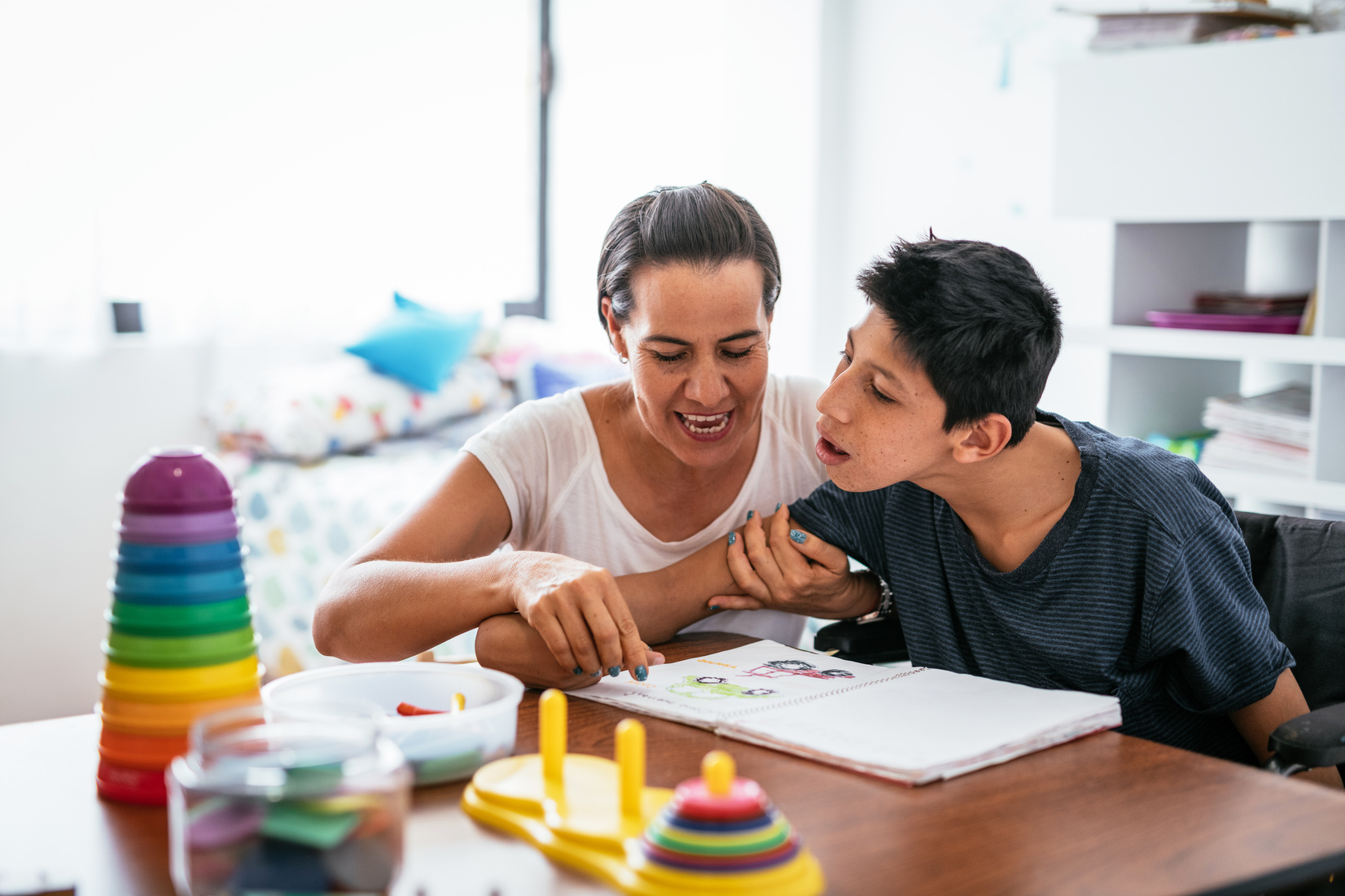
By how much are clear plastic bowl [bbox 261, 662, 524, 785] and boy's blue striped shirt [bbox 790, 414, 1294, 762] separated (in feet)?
2.00

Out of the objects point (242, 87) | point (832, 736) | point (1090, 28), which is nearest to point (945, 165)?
point (1090, 28)

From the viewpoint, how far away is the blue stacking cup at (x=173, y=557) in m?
0.85

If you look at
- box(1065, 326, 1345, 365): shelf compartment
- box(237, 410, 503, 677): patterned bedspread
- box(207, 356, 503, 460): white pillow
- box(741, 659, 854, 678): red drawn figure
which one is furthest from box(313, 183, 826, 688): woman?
box(207, 356, 503, 460): white pillow

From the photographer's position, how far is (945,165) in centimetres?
392

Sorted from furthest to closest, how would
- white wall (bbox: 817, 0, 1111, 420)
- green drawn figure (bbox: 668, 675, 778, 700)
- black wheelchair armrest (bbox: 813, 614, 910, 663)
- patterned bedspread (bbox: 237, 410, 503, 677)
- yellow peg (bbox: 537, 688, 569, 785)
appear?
white wall (bbox: 817, 0, 1111, 420)
patterned bedspread (bbox: 237, 410, 503, 677)
black wheelchair armrest (bbox: 813, 614, 910, 663)
green drawn figure (bbox: 668, 675, 778, 700)
yellow peg (bbox: 537, 688, 569, 785)

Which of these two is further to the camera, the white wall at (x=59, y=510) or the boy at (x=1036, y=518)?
the white wall at (x=59, y=510)

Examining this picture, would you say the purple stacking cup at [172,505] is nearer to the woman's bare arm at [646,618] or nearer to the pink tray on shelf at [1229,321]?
the woman's bare arm at [646,618]

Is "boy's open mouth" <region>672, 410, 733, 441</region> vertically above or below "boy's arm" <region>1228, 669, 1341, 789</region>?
above

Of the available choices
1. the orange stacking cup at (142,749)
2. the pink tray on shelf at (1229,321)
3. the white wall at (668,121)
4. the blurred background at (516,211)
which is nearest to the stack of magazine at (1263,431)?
the blurred background at (516,211)

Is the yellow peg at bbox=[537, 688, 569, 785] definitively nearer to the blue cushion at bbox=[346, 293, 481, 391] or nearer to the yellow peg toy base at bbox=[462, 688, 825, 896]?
the yellow peg toy base at bbox=[462, 688, 825, 896]

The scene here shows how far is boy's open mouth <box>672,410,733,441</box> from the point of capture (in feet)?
5.18

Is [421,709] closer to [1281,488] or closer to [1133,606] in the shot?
[1133,606]

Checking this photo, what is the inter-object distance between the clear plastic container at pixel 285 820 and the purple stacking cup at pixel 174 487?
219mm

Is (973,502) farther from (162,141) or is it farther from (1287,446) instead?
(162,141)
